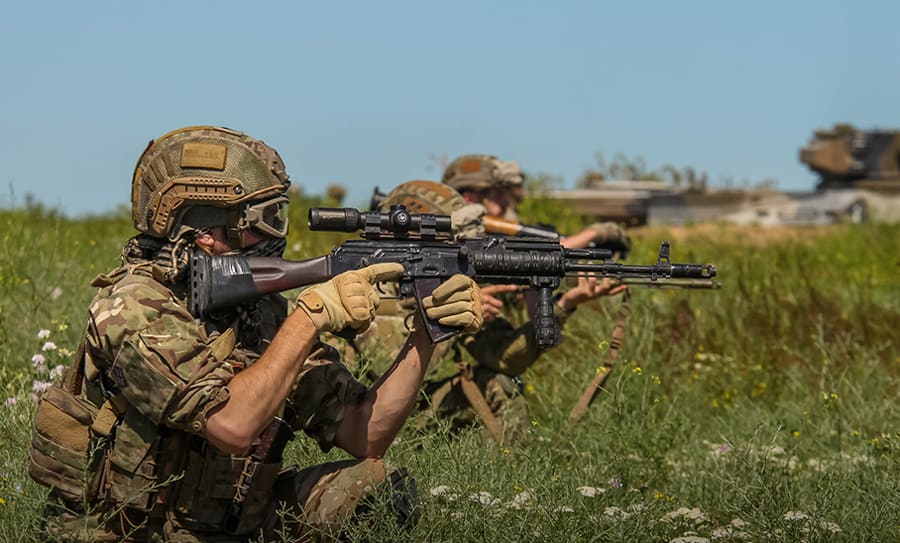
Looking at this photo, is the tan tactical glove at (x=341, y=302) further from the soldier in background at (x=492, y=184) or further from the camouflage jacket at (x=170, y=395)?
the soldier in background at (x=492, y=184)

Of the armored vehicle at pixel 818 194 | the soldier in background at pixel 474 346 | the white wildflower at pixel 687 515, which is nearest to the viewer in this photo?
the white wildflower at pixel 687 515

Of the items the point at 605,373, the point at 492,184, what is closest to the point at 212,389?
the point at 605,373

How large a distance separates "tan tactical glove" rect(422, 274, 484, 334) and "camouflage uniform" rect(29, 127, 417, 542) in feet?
1.48

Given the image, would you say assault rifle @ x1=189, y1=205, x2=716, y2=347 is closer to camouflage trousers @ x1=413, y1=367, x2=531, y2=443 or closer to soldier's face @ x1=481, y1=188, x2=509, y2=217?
camouflage trousers @ x1=413, y1=367, x2=531, y2=443

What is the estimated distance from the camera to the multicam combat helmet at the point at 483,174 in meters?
8.90

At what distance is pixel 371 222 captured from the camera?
16.7 feet

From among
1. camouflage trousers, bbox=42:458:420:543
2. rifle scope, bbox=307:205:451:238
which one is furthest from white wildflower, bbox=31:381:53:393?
rifle scope, bbox=307:205:451:238

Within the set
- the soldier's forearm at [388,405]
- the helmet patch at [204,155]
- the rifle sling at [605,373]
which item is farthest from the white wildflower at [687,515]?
the helmet patch at [204,155]

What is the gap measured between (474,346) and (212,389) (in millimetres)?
3518

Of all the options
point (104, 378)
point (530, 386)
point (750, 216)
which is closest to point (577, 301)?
point (530, 386)

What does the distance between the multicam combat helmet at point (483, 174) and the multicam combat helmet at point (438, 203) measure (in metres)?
1.12

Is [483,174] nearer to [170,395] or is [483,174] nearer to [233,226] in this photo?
[233,226]

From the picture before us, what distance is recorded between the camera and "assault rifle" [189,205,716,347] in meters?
4.67

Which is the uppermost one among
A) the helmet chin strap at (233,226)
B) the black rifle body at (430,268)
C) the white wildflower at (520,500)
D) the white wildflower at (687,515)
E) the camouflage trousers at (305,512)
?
the helmet chin strap at (233,226)
